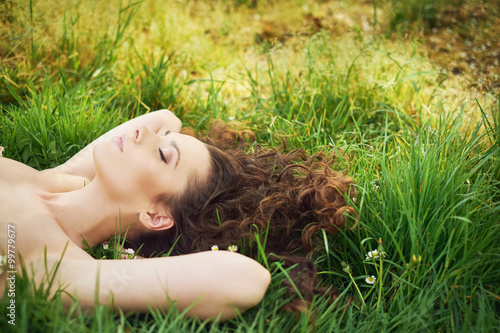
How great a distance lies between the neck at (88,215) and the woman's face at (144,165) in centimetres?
7

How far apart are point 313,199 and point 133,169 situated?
926 mm

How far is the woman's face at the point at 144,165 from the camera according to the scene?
213 centimetres

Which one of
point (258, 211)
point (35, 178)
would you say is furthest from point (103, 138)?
point (258, 211)

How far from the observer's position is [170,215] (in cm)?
226

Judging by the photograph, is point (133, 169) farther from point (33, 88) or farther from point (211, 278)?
point (33, 88)

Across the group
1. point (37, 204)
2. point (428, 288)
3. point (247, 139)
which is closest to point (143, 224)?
point (37, 204)

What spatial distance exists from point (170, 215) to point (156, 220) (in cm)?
7

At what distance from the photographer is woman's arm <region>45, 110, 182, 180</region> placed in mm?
2632

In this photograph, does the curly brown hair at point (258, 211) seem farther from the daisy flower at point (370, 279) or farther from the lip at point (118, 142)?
the lip at point (118, 142)

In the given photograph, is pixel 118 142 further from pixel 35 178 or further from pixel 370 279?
pixel 370 279

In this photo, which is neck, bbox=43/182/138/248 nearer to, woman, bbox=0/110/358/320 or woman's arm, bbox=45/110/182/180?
woman, bbox=0/110/358/320

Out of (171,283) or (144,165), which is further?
(144,165)

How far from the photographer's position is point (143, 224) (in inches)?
86.6

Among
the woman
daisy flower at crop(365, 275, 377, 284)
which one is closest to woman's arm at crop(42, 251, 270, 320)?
the woman
